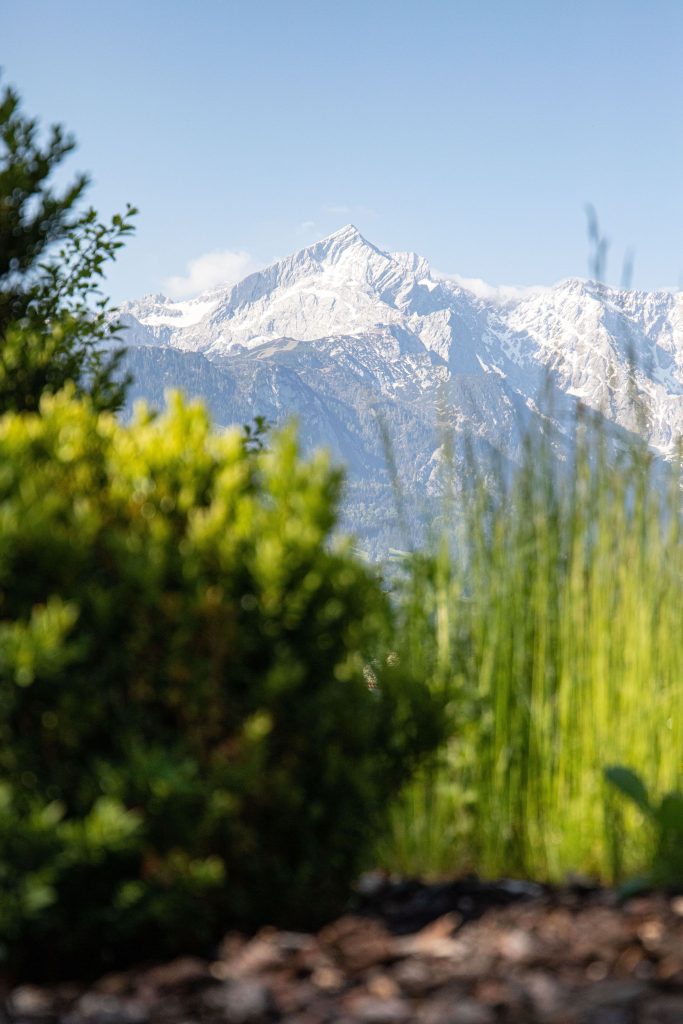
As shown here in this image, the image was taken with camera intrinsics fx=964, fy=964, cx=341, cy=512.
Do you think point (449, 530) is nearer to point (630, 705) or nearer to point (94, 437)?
point (630, 705)

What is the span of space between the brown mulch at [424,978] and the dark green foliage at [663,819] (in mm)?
98

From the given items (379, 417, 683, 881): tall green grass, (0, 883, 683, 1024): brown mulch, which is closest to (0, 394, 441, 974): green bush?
(0, 883, 683, 1024): brown mulch

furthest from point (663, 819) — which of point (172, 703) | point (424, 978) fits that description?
point (172, 703)

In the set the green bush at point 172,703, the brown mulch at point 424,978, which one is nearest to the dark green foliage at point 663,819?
the brown mulch at point 424,978

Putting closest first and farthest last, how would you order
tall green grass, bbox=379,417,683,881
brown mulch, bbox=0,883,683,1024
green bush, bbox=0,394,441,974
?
1. brown mulch, bbox=0,883,683,1024
2. green bush, bbox=0,394,441,974
3. tall green grass, bbox=379,417,683,881

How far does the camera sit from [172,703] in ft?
6.47

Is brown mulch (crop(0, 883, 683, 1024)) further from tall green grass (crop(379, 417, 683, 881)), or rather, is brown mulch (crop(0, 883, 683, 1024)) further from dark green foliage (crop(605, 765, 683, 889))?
tall green grass (crop(379, 417, 683, 881))

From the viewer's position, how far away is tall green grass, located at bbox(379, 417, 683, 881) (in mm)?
2588

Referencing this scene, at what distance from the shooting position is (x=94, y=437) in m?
2.31

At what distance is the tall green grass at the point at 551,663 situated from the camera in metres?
2.59

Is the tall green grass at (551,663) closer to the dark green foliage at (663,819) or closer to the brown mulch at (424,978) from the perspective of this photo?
the dark green foliage at (663,819)

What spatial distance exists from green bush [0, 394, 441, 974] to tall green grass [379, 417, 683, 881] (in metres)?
0.50

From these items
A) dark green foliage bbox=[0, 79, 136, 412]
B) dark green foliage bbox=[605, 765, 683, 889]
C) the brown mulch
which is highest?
dark green foliage bbox=[0, 79, 136, 412]

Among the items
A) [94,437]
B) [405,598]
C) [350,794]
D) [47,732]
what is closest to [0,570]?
[47,732]
